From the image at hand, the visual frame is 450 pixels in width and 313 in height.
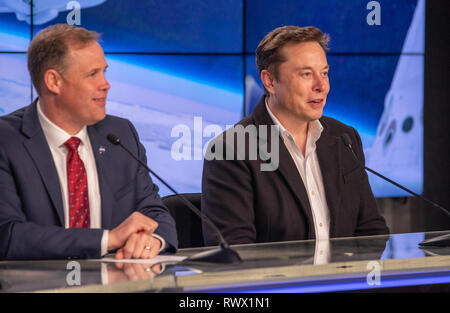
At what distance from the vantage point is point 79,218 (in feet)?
6.51

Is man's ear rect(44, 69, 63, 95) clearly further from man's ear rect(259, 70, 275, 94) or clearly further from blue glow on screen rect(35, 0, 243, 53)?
blue glow on screen rect(35, 0, 243, 53)

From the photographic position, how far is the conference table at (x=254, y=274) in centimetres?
135

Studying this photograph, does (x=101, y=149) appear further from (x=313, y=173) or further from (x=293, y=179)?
(x=313, y=173)

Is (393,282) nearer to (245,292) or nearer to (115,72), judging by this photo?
(245,292)

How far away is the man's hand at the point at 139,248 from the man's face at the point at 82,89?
1.63 ft

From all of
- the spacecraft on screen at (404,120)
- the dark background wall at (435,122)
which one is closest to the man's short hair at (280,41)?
the spacecraft on screen at (404,120)

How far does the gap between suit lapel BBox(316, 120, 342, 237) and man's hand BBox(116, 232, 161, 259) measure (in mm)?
823

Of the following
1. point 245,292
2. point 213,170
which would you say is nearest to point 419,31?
point 213,170

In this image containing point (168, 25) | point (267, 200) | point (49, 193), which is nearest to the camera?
point (49, 193)

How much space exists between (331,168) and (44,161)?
3.58 feet

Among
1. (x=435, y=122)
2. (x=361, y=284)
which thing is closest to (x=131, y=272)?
(x=361, y=284)

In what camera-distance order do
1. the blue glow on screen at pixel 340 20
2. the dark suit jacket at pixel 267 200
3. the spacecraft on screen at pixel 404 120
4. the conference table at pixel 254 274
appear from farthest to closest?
the spacecraft on screen at pixel 404 120 < the blue glow on screen at pixel 340 20 < the dark suit jacket at pixel 267 200 < the conference table at pixel 254 274

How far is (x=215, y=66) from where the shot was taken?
4.18 metres

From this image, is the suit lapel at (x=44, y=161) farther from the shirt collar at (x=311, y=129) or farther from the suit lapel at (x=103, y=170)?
the shirt collar at (x=311, y=129)
